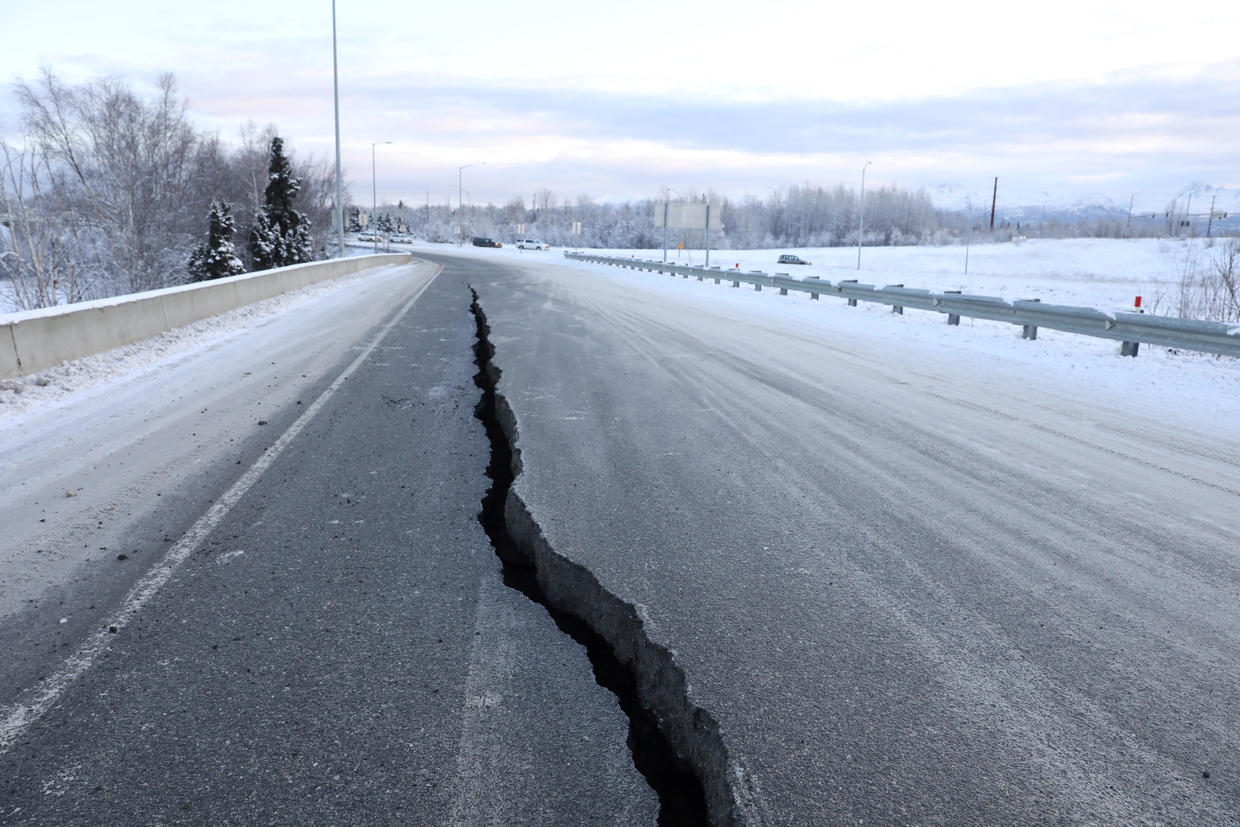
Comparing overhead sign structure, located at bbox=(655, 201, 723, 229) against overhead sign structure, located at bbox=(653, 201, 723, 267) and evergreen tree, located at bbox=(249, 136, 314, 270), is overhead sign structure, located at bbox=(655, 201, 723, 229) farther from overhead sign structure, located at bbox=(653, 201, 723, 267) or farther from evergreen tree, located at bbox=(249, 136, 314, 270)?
evergreen tree, located at bbox=(249, 136, 314, 270)

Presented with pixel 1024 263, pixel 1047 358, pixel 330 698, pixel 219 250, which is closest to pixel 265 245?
pixel 219 250

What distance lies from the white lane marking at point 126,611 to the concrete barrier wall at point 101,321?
4.20m

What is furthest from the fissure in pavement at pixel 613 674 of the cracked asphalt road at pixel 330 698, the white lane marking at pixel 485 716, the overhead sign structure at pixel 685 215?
the overhead sign structure at pixel 685 215

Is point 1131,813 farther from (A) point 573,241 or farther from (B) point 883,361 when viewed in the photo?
(A) point 573,241

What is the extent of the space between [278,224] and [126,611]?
57.5 m

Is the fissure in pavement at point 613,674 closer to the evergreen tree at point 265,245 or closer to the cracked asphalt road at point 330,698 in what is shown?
the cracked asphalt road at point 330,698

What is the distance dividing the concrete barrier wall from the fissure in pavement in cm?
608

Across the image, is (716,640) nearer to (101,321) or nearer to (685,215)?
(101,321)

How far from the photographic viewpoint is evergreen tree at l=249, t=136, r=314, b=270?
51.9 meters

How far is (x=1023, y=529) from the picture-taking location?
4.36 m

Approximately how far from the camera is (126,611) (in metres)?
3.36

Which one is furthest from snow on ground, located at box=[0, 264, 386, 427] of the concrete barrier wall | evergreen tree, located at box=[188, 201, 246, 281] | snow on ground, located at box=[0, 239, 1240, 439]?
evergreen tree, located at box=[188, 201, 246, 281]

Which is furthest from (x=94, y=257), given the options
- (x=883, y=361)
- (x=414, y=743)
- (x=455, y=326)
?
(x=414, y=743)

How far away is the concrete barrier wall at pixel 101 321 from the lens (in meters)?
8.12
